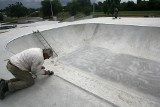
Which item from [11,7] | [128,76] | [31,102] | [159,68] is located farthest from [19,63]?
[11,7]

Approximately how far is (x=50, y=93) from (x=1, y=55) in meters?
3.97

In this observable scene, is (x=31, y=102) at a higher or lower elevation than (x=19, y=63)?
lower

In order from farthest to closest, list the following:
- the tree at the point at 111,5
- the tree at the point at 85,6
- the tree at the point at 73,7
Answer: the tree at the point at 73,7
the tree at the point at 85,6
the tree at the point at 111,5

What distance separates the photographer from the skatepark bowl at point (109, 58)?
17.7 ft

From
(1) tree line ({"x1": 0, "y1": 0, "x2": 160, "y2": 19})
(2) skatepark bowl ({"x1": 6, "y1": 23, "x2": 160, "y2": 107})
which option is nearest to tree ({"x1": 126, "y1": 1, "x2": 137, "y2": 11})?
(1) tree line ({"x1": 0, "y1": 0, "x2": 160, "y2": 19})

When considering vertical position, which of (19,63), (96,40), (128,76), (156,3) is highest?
(156,3)

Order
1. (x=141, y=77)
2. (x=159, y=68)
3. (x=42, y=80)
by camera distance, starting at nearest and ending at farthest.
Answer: (x=42, y=80), (x=141, y=77), (x=159, y=68)

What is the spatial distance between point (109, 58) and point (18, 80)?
585 cm

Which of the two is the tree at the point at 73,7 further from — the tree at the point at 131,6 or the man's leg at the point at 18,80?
the man's leg at the point at 18,80

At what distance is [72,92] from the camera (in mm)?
3836

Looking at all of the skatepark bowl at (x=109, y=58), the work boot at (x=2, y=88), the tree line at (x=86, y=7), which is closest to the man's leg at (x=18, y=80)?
the work boot at (x=2, y=88)

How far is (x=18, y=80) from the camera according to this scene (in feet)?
12.8

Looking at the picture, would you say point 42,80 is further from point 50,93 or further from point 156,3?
point 156,3

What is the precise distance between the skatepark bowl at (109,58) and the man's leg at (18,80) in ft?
Result: 5.00
